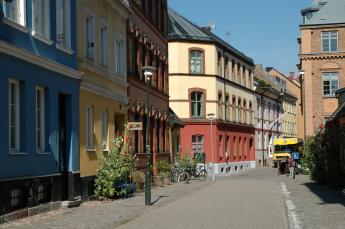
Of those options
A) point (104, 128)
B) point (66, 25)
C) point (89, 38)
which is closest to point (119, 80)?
point (104, 128)

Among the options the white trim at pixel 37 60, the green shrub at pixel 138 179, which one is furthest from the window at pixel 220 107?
the white trim at pixel 37 60

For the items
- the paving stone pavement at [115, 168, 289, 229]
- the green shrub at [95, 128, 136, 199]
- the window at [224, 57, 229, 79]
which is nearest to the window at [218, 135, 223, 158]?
the window at [224, 57, 229, 79]

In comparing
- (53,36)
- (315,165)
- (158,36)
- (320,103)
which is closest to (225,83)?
(320,103)

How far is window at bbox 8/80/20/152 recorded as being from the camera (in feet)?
51.9

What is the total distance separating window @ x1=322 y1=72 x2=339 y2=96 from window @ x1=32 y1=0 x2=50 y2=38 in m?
46.7

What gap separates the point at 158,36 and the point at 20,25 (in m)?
22.4

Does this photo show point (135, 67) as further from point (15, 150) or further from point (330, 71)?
point (330, 71)

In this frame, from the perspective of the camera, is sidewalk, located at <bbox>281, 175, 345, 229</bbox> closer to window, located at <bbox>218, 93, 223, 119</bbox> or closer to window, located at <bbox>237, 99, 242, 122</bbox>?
window, located at <bbox>218, 93, 223, 119</bbox>

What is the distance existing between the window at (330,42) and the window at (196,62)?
12429mm

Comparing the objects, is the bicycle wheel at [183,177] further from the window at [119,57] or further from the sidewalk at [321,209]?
the sidewalk at [321,209]

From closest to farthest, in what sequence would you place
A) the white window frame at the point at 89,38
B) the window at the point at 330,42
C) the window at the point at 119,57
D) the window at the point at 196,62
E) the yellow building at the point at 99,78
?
the yellow building at the point at 99,78, the white window frame at the point at 89,38, the window at the point at 119,57, the window at the point at 196,62, the window at the point at 330,42

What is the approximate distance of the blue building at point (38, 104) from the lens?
15172 millimetres

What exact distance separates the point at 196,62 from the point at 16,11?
43.4 metres

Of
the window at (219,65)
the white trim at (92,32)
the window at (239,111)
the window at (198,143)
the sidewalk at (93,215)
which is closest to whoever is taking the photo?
the sidewalk at (93,215)
